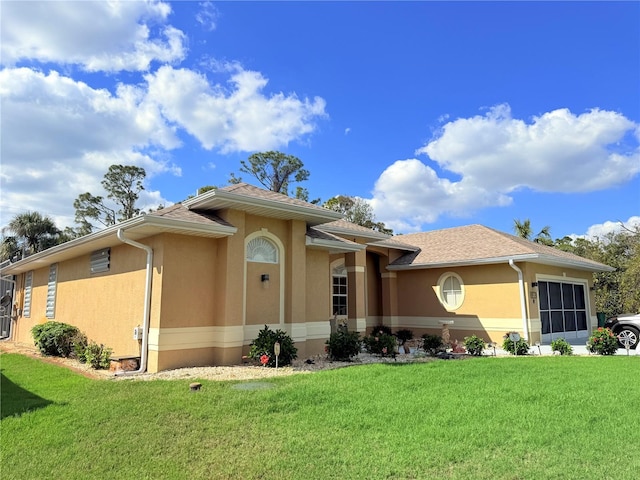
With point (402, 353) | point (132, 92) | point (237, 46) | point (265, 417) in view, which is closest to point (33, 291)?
point (132, 92)

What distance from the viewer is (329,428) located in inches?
208

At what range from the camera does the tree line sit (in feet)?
87.3

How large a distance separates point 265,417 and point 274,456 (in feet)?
4.39

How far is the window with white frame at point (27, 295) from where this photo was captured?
18328 mm

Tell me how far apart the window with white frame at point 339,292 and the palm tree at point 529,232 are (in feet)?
76.3

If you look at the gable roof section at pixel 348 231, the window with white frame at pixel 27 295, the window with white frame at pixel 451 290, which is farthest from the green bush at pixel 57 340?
the window with white frame at pixel 451 290

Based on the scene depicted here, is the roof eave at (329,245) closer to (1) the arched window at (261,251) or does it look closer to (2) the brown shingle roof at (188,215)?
(1) the arched window at (261,251)

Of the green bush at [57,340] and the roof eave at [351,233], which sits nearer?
the green bush at [57,340]

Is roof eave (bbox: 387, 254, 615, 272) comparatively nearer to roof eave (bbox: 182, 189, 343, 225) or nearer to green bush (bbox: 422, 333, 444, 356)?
green bush (bbox: 422, 333, 444, 356)

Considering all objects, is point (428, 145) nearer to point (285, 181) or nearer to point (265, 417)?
point (265, 417)

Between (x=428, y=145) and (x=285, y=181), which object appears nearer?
(x=428, y=145)

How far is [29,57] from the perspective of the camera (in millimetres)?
8758

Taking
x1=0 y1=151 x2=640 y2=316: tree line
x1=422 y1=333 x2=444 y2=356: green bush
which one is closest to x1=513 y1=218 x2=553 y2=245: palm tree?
x1=0 y1=151 x2=640 y2=316: tree line

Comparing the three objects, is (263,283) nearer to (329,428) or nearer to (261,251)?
(261,251)
